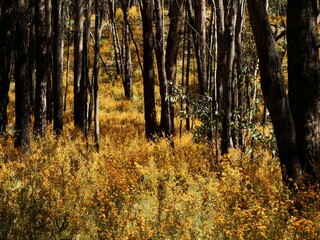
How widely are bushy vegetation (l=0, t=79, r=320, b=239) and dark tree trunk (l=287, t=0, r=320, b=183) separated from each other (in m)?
0.65

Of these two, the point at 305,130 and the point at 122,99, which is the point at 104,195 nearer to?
the point at 305,130

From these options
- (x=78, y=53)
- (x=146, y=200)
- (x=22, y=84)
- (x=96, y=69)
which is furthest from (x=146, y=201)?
(x=78, y=53)

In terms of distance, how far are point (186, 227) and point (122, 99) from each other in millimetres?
20518

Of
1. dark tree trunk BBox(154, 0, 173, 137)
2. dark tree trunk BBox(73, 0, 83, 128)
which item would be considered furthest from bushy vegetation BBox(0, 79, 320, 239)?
dark tree trunk BBox(73, 0, 83, 128)

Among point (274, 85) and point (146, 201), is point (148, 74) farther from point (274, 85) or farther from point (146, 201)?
point (274, 85)

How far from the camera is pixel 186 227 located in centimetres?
427

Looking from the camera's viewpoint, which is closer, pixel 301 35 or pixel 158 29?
pixel 301 35

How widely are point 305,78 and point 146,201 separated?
272 centimetres

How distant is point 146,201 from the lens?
5.90 m

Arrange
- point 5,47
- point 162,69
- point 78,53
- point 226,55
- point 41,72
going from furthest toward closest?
1. point 78,53
2. point 41,72
3. point 162,69
4. point 226,55
5. point 5,47

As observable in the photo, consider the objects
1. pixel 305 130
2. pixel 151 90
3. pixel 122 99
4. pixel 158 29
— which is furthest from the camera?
pixel 122 99

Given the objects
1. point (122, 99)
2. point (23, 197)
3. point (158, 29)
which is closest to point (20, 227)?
point (23, 197)

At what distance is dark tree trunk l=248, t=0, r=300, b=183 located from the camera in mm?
5641

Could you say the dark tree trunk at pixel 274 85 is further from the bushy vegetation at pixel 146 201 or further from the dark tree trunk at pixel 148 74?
the dark tree trunk at pixel 148 74
